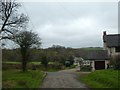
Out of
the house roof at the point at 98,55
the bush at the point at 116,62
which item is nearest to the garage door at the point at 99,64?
the house roof at the point at 98,55

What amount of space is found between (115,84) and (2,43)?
710 inches

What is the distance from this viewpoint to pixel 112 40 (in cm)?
7069

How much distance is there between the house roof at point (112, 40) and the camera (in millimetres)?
68806

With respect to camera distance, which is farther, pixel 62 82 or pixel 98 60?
pixel 98 60

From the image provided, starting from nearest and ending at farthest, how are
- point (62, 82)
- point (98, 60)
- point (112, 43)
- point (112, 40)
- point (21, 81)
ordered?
point (21, 81), point (62, 82), point (112, 43), point (98, 60), point (112, 40)

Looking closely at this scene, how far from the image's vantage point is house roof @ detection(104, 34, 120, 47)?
2709 inches

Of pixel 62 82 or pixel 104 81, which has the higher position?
pixel 104 81

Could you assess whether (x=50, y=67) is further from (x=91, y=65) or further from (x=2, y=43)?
(x=2, y=43)

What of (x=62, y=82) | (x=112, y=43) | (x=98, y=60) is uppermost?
(x=112, y=43)

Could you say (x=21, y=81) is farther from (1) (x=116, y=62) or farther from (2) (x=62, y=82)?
(1) (x=116, y=62)

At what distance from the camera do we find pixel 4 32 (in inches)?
1513

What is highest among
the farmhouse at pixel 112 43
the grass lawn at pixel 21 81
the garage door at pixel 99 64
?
the farmhouse at pixel 112 43

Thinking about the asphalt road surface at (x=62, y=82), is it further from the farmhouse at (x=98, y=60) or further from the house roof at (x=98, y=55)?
the house roof at (x=98, y=55)

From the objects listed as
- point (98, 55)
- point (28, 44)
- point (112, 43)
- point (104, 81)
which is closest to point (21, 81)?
point (104, 81)
